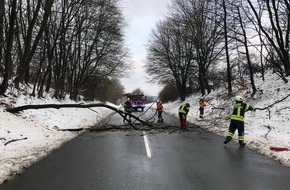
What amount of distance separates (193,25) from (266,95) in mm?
19811

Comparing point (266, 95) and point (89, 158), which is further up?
point (266, 95)

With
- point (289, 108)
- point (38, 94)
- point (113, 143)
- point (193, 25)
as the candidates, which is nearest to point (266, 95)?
point (289, 108)

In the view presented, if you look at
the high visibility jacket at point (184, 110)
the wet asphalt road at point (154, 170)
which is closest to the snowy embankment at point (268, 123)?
the wet asphalt road at point (154, 170)

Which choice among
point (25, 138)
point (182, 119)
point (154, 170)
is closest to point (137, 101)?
point (182, 119)

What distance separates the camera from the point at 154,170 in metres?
9.04

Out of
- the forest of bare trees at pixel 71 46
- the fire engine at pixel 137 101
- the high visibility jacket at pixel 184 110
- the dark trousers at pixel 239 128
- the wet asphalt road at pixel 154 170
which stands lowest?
the wet asphalt road at pixel 154 170

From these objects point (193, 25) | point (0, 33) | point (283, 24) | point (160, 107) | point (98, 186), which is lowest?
point (98, 186)

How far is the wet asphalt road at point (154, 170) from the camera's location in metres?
7.55

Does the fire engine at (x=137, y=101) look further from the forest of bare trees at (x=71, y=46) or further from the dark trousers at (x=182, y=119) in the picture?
the dark trousers at (x=182, y=119)

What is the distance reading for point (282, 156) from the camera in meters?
11.0

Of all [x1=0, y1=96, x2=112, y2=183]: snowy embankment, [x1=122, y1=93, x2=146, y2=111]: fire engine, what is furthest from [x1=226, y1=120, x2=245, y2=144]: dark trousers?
[x1=122, y1=93, x2=146, y2=111]: fire engine

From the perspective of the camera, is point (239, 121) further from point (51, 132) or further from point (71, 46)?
point (71, 46)

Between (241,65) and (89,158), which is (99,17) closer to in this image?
(241,65)

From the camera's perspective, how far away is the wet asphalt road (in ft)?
24.8
